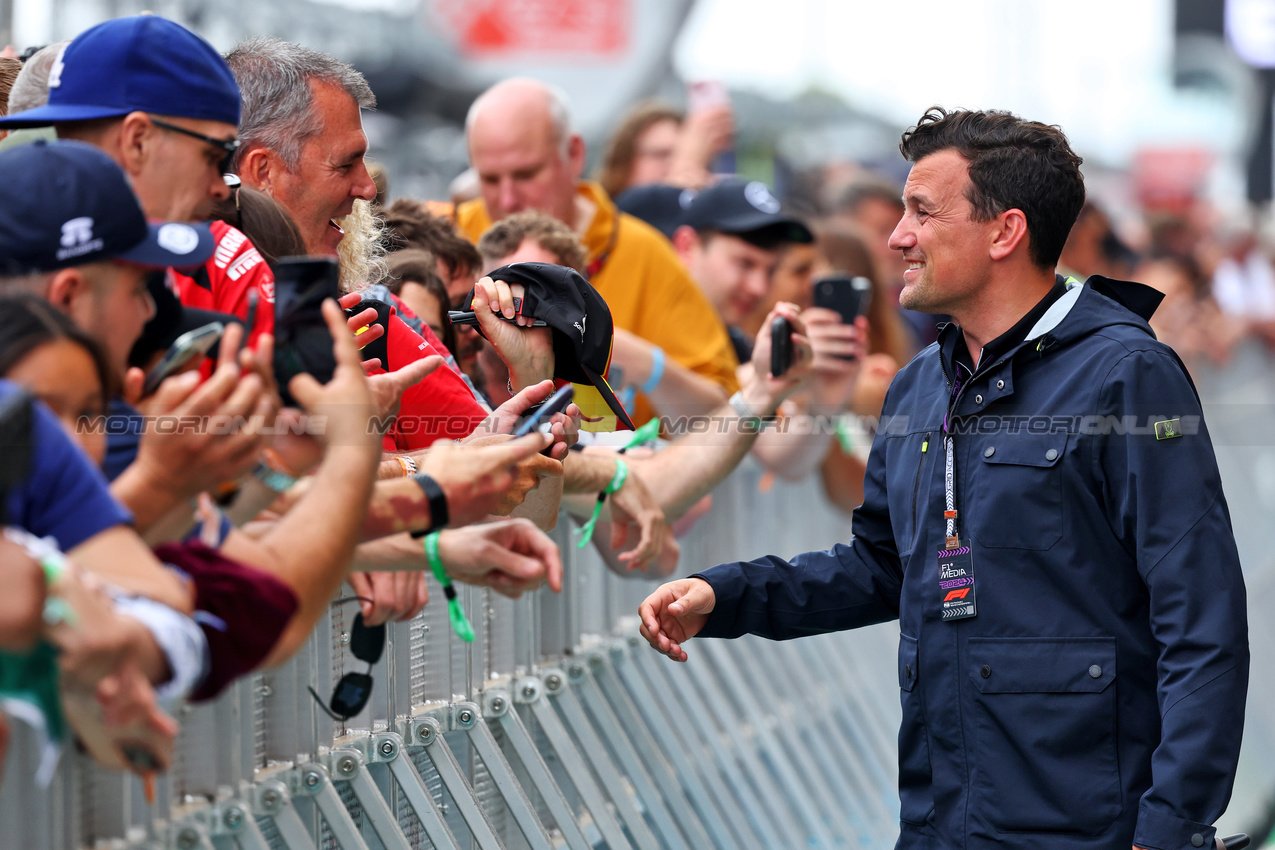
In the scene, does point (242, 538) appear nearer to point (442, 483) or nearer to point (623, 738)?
point (442, 483)

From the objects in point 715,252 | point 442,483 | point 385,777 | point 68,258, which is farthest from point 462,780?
point 715,252

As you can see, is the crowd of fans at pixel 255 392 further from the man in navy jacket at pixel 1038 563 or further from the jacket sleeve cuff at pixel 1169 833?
the jacket sleeve cuff at pixel 1169 833

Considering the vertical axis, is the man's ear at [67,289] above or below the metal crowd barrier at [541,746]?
above

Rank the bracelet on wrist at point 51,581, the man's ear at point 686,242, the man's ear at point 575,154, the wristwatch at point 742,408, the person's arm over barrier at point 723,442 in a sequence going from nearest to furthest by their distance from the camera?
the bracelet on wrist at point 51,581 → the person's arm over barrier at point 723,442 → the wristwatch at point 742,408 → the man's ear at point 575,154 → the man's ear at point 686,242

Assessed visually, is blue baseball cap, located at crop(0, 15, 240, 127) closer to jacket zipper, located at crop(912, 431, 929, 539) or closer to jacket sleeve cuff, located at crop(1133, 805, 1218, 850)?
jacket zipper, located at crop(912, 431, 929, 539)

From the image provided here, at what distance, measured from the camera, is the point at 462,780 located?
3572 mm

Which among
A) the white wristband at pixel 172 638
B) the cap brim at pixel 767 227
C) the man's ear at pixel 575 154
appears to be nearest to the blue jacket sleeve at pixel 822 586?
the white wristband at pixel 172 638

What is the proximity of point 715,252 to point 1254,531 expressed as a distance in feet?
23.6

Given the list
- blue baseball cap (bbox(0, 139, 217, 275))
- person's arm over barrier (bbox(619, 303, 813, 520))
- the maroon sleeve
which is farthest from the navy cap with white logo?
the maroon sleeve

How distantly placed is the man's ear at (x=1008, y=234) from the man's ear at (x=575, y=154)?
222 centimetres

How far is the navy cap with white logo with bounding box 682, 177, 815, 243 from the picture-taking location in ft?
19.6

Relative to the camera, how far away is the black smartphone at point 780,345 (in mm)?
4660

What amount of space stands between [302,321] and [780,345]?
253cm

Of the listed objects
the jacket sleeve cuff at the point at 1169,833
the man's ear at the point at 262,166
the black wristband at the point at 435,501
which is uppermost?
the man's ear at the point at 262,166
